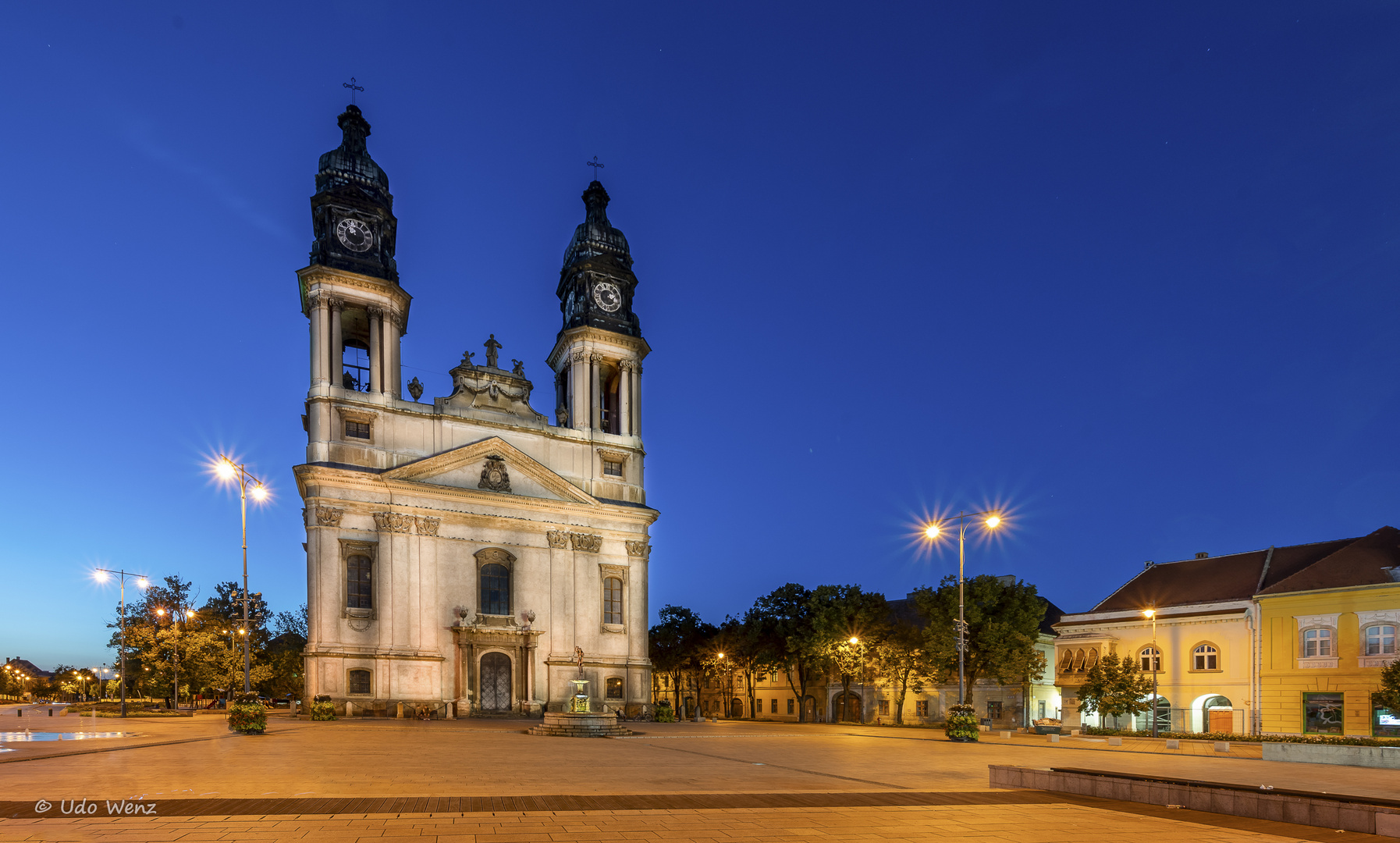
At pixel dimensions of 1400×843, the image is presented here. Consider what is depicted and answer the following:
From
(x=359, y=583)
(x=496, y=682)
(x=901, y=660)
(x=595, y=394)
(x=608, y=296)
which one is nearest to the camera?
(x=359, y=583)

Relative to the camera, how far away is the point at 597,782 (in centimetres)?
1484

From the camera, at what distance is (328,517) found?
148 feet

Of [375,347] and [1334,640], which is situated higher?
[375,347]

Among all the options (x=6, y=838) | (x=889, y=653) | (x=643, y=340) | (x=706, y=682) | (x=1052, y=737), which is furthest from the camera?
(x=706, y=682)

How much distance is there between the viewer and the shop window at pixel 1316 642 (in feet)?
126

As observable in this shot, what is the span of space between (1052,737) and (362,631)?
3445cm

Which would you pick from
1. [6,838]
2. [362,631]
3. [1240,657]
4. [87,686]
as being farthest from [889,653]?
[87,686]

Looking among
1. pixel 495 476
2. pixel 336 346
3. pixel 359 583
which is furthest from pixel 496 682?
pixel 336 346

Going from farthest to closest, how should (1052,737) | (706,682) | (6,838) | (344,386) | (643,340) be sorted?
(706,682) → (643,340) → (344,386) → (1052,737) → (6,838)

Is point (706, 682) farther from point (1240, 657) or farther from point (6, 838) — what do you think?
point (6, 838)

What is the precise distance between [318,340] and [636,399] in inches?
802

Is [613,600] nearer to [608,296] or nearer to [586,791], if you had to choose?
[608,296]

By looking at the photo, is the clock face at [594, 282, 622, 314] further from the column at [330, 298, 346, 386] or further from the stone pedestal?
the stone pedestal

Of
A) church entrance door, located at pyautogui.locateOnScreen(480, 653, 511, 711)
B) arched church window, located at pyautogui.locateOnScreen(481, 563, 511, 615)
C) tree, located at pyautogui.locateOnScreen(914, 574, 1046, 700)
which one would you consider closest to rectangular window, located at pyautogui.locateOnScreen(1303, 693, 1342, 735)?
tree, located at pyautogui.locateOnScreen(914, 574, 1046, 700)
